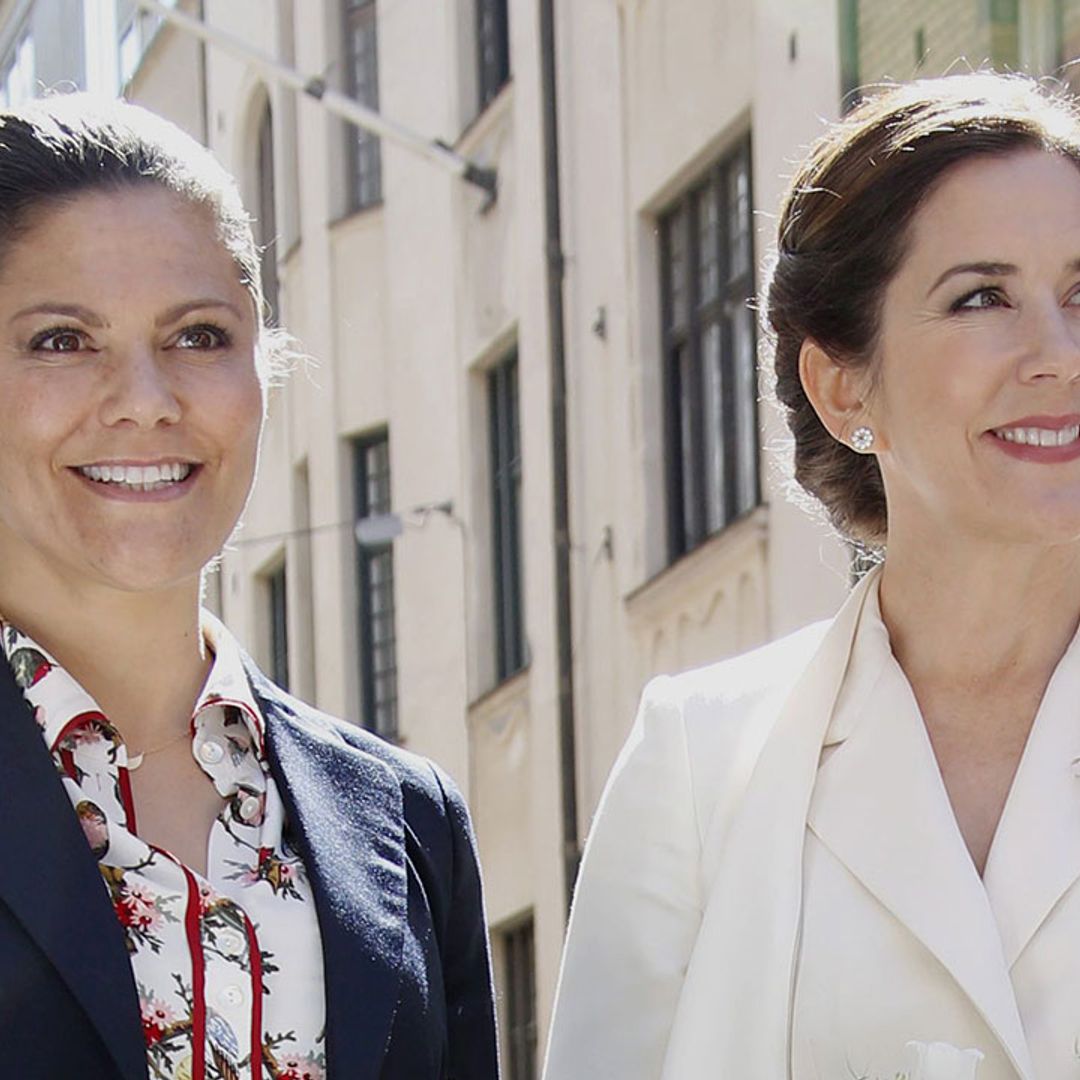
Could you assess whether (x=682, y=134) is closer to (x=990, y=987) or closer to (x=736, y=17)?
(x=736, y=17)

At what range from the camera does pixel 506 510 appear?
56.4ft

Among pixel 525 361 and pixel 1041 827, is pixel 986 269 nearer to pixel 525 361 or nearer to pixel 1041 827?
pixel 1041 827

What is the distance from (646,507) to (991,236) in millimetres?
10609

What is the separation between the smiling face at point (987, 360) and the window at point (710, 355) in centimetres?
Answer: 906

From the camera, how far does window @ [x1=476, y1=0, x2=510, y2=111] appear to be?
56.9ft

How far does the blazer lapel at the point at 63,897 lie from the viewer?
349cm

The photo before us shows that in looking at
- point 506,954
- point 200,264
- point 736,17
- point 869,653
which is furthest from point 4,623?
point 506,954

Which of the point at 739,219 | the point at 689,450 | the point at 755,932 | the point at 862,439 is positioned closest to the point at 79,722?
the point at 755,932

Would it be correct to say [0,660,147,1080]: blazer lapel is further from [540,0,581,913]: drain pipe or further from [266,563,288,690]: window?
[266,563,288,690]: window

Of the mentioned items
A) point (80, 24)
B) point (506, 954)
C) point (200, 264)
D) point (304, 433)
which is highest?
point (304, 433)

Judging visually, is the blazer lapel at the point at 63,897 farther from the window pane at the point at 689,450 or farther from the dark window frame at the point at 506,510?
the dark window frame at the point at 506,510

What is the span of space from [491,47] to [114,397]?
46.2 ft

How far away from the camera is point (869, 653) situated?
427 centimetres

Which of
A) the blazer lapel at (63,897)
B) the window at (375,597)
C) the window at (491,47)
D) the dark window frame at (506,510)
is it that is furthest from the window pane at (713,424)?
the blazer lapel at (63,897)
